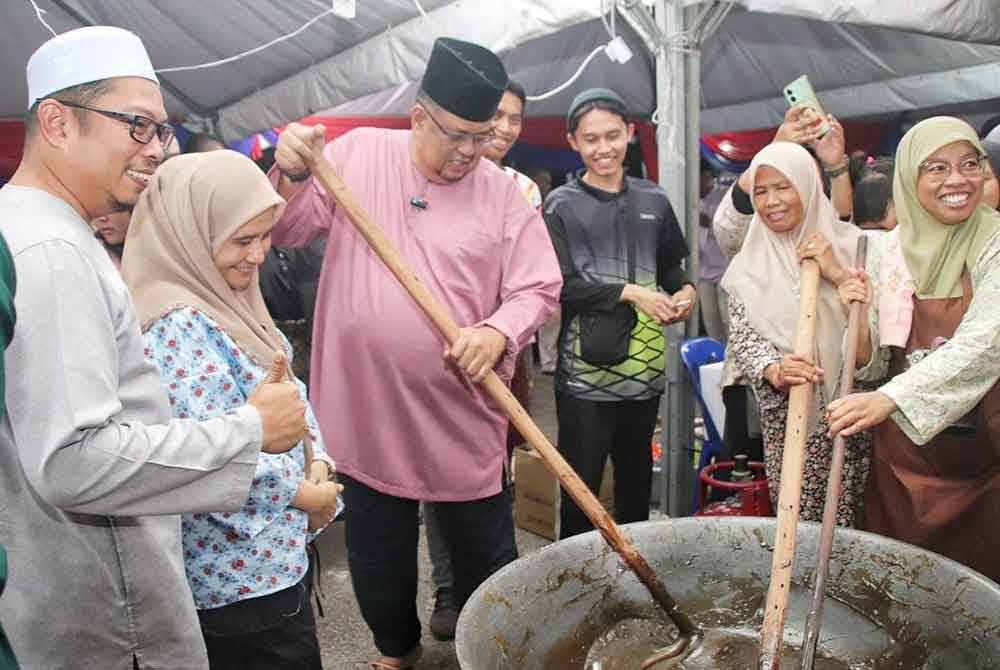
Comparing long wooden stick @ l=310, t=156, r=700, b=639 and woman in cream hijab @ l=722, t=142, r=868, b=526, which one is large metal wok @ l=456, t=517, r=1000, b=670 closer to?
long wooden stick @ l=310, t=156, r=700, b=639

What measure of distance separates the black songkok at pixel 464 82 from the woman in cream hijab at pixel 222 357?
0.65 metres

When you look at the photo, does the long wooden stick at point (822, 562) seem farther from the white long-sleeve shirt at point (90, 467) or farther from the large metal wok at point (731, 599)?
the white long-sleeve shirt at point (90, 467)

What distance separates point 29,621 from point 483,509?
133 centimetres

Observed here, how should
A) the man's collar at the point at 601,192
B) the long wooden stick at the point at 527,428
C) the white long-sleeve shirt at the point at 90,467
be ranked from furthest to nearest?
the man's collar at the point at 601,192
the long wooden stick at the point at 527,428
the white long-sleeve shirt at the point at 90,467

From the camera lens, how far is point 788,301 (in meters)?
2.70

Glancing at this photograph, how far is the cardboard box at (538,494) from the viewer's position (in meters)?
3.69

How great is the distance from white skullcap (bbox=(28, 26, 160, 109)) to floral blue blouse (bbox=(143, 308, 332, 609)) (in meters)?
0.45

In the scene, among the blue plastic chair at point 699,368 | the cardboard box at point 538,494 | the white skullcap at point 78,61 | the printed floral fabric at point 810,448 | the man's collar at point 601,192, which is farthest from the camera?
the cardboard box at point 538,494

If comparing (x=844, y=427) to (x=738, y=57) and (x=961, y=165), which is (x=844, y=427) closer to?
(x=961, y=165)

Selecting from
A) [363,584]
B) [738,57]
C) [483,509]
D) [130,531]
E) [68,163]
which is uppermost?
[738,57]

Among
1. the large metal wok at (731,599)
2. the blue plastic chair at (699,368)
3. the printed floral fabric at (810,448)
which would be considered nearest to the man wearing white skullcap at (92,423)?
the large metal wok at (731,599)

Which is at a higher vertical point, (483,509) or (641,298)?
(641,298)

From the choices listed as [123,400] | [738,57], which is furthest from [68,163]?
[738,57]

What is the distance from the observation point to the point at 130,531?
4.53 feet
